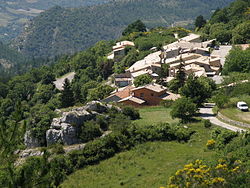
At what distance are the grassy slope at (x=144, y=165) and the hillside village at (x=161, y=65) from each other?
61.4ft

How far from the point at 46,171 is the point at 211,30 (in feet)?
281

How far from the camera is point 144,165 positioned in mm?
29719

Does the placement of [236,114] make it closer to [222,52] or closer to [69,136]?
[69,136]

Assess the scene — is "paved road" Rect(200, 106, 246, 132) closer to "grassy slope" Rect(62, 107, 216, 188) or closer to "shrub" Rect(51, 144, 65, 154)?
"grassy slope" Rect(62, 107, 216, 188)

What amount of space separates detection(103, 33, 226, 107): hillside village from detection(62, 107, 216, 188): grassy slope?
61.4 ft

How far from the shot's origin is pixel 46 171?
54.7 feet

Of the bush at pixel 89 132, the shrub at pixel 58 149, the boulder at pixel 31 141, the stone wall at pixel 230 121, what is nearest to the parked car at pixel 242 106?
the stone wall at pixel 230 121

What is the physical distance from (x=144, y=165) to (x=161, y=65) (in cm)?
4227

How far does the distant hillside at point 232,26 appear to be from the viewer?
272ft

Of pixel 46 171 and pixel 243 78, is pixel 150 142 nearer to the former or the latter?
pixel 46 171

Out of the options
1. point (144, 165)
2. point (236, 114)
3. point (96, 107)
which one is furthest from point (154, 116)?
point (144, 165)

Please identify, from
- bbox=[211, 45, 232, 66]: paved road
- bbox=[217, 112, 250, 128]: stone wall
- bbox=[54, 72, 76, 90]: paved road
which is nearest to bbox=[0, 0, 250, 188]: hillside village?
bbox=[217, 112, 250, 128]: stone wall

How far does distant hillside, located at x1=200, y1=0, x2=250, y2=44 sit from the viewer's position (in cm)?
8281

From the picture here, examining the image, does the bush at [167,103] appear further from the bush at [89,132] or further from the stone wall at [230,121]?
the bush at [89,132]
